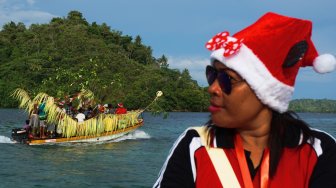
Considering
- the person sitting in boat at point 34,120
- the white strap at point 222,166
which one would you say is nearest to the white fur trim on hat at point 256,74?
the white strap at point 222,166

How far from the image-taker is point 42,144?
2027 centimetres

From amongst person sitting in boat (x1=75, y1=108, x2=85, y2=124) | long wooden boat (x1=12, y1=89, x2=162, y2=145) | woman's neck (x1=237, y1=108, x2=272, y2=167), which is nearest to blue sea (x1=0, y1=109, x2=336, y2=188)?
long wooden boat (x1=12, y1=89, x2=162, y2=145)

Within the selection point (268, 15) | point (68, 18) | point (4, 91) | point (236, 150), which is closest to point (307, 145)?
point (236, 150)

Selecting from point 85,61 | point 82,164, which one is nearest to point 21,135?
point 82,164

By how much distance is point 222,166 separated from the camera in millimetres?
1712

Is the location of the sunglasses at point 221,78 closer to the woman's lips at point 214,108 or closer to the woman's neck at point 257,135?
the woman's lips at point 214,108

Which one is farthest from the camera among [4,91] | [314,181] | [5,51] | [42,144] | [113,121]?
[5,51]

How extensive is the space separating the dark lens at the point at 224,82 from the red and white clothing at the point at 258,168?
0.59 ft

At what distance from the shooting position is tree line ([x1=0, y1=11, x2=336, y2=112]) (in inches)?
2815

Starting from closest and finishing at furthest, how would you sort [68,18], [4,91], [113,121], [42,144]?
1. [42,144]
2. [113,121]
3. [4,91]
4. [68,18]

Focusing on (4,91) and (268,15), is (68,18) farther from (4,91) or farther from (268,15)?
(268,15)

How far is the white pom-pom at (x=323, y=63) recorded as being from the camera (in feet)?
6.17

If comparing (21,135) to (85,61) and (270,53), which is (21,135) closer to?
(270,53)

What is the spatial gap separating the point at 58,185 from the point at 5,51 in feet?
263
